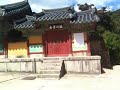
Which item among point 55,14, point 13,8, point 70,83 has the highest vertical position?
point 13,8

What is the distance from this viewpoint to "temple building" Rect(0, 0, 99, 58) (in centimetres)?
1919

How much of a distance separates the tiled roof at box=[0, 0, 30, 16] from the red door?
447 centimetres

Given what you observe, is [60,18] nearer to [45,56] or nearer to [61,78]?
[45,56]

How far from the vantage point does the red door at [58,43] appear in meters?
19.8

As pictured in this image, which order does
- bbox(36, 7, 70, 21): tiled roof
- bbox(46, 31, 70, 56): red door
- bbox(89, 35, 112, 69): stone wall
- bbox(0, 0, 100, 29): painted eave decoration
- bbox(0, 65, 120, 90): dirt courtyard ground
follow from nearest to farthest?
1. bbox(0, 65, 120, 90): dirt courtyard ground
2. bbox(0, 0, 100, 29): painted eave decoration
3. bbox(36, 7, 70, 21): tiled roof
4. bbox(46, 31, 70, 56): red door
5. bbox(89, 35, 112, 69): stone wall

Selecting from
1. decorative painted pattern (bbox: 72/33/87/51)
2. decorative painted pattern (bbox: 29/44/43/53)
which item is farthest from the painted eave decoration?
decorative painted pattern (bbox: 29/44/43/53)

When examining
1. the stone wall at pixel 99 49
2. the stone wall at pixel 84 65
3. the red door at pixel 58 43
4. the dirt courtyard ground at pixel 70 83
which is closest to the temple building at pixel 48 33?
the red door at pixel 58 43

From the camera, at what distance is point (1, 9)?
2247cm

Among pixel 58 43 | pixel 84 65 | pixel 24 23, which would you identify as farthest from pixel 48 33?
pixel 84 65

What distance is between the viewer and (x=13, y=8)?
77.4 ft

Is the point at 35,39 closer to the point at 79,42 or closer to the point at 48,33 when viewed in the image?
the point at 48,33

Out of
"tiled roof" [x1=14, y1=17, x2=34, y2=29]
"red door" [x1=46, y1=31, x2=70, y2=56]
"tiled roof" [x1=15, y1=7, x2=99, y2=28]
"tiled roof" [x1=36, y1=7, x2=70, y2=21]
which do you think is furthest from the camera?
"tiled roof" [x1=14, y1=17, x2=34, y2=29]

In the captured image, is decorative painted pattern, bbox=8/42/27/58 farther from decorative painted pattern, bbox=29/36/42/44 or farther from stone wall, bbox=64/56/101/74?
stone wall, bbox=64/56/101/74

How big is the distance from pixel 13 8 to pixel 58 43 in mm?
6310
